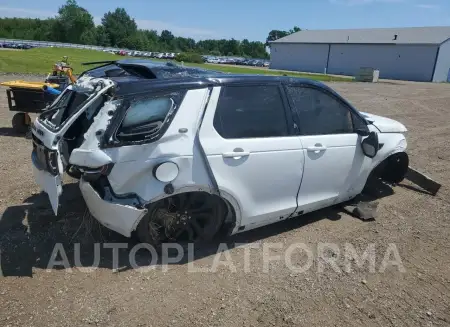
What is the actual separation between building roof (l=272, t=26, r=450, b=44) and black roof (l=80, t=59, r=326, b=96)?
55.4 metres

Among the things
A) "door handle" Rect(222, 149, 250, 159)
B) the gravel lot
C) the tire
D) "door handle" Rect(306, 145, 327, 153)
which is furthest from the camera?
the tire

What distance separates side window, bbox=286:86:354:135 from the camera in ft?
13.6

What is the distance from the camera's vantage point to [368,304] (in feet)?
10.5

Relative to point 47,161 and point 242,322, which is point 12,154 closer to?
point 47,161

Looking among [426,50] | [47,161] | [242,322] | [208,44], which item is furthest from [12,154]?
[208,44]

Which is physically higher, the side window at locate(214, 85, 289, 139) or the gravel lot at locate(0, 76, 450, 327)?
the side window at locate(214, 85, 289, 139)

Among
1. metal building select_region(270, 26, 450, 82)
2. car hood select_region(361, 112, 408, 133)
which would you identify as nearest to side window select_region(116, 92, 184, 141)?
car hood select_region(361, 112, 408, 133)

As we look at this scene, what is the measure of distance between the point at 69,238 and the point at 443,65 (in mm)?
57561

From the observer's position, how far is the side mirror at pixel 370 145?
4.51m

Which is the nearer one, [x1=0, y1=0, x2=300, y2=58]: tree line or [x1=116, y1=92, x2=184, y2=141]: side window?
[x1=116, y1=92, x2=184, y2=141]: side window

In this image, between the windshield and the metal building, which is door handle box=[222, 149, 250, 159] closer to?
the windshield

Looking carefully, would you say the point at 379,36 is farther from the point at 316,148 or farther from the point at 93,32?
the point at 93,32

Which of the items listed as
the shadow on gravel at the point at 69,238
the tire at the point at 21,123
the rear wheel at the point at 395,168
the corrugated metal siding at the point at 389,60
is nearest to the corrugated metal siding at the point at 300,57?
the corrugated metal siding at the point at 389,60

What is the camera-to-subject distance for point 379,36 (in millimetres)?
59281
